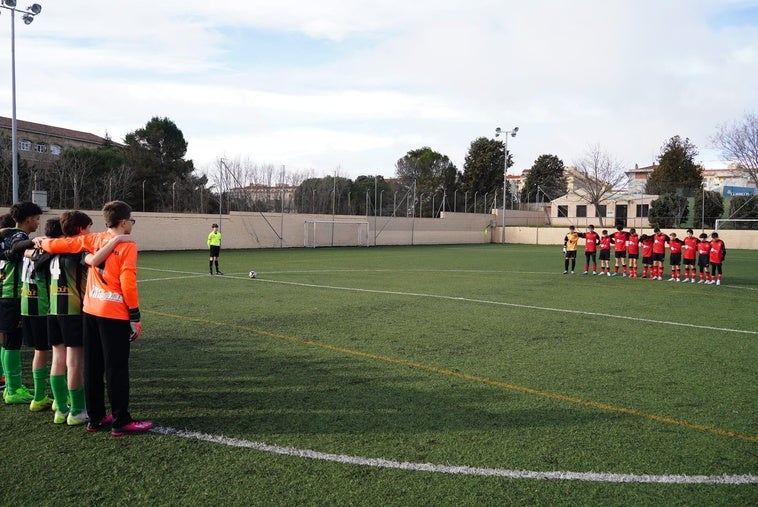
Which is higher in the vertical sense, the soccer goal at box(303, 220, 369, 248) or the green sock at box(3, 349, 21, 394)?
the soccer goal at box(303, 220, 369, 248)

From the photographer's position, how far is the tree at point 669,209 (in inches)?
1848

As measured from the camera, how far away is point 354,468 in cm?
406

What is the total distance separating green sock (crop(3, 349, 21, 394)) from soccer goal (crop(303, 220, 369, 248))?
33.5m

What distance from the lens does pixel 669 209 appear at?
164ft

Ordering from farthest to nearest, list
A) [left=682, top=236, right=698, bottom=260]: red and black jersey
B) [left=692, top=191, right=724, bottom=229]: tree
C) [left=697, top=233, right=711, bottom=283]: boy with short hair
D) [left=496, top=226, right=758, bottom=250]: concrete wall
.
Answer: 1. [left=692, top=191, right=724, bottom=229]: tree
2. [left=496, top=226, right=758, bottom=250]: concrete wall
3. [left=682, top=236, right=698, bottom=260]: red and black jersey
4. [left=697, top=233, right=711, bottom=283]: boy with short hair

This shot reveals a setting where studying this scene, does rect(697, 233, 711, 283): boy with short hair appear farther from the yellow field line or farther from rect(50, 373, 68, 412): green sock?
rect(50, 373, 68, 412): green sock

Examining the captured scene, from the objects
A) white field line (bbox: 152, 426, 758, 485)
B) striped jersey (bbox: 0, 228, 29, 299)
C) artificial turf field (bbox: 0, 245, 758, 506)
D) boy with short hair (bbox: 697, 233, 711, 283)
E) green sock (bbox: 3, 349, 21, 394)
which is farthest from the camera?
boy with short hair (bbox: 697, 233, 711, 283)

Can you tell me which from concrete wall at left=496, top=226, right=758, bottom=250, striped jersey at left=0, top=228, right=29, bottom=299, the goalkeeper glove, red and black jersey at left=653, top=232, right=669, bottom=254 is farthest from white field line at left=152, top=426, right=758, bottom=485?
concrete wall at left=496, top=226, right=758, bottom=250

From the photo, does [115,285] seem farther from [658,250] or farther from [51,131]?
[51,131]

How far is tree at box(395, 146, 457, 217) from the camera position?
72.9m

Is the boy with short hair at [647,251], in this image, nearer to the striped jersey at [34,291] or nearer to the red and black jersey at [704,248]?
the red and black jersey at [704,248]

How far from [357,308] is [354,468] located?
740cm

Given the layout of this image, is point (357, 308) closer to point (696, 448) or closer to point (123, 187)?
point (696, 448)

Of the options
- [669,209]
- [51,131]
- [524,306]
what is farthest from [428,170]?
[524,306]
